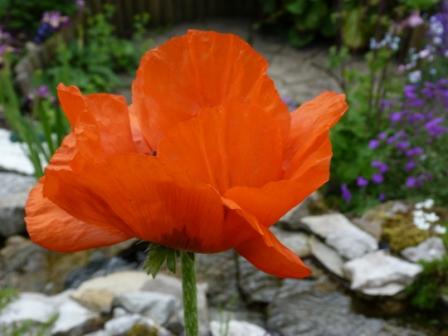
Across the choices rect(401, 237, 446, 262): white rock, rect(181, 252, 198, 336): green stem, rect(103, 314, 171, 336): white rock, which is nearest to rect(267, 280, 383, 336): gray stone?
rect(401, 237, 446, 262): white rock

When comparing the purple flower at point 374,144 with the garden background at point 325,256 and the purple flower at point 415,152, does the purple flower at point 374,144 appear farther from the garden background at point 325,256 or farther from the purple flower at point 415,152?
the purple flower at point 415,152

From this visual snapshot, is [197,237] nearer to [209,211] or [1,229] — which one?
[209,211]

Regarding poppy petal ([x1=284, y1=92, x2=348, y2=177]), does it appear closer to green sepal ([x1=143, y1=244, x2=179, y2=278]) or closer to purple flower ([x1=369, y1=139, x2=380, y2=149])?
green sepal ([x1=143, y1=244, x2=179, y2=278])

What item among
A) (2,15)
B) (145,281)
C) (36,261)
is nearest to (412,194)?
(145,281)

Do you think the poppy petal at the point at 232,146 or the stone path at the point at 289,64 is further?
the stone path at the point at 289,64

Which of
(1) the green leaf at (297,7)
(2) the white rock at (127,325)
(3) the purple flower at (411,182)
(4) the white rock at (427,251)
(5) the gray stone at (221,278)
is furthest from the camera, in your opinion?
(1) the green leaf at (297,7)

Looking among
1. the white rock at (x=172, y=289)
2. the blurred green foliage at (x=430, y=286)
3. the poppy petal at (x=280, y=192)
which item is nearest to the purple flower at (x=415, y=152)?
the blurred green foliage at (x=430, y=286)
